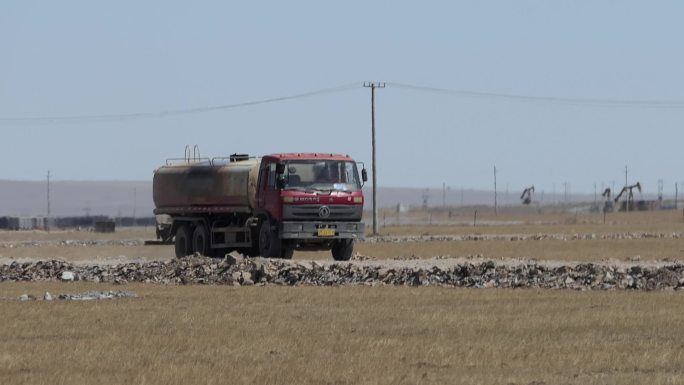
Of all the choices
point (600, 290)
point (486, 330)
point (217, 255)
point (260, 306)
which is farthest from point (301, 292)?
point (217, 255)

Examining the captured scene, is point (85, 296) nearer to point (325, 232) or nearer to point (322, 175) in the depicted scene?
point (322, 175)

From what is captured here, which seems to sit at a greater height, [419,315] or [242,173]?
[242,173]

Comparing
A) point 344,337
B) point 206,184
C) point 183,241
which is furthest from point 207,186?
point 344,337

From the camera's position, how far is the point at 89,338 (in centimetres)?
2519

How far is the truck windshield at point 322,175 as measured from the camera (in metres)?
49.6

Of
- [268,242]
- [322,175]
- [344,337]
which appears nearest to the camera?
[344,337]

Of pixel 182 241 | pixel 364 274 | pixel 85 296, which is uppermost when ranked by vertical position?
pixel 182 241

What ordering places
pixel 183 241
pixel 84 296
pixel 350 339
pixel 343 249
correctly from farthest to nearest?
pixel 183 241
pixel 343 249
pixel 84 296
pixel 350 339

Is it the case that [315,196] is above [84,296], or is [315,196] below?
above

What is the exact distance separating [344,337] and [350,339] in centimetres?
37

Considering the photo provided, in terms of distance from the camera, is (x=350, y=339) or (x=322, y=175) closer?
(x=350, y=339)

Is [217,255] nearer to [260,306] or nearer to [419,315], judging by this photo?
[260,306]

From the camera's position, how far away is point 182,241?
58000 mm

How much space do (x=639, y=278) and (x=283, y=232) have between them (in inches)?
559
